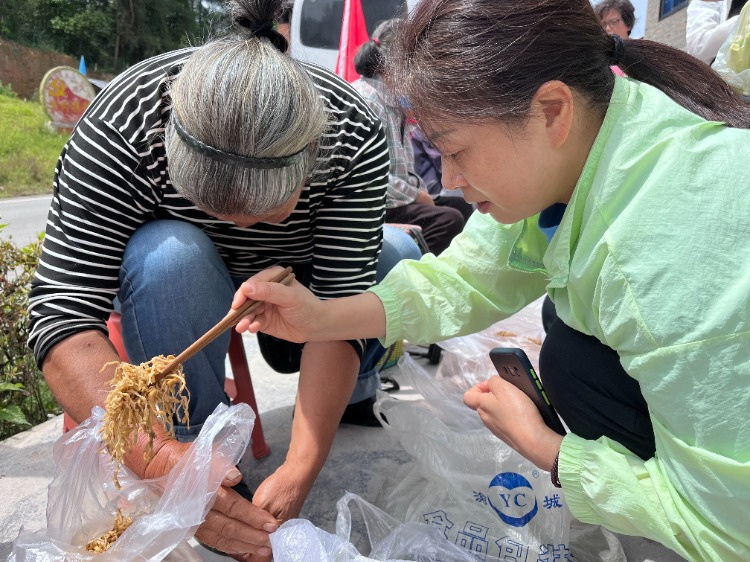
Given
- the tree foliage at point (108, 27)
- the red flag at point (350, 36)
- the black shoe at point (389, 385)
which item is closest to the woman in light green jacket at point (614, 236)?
the black shoe at point (389, 385)

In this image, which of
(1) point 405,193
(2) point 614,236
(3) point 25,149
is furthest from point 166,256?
(3) point 25,149

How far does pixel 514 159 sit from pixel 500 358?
45 cm

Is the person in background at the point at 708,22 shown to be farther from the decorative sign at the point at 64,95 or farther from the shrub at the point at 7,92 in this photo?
the shrub at the point at 7,92

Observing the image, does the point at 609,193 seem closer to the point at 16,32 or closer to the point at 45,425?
the point at 45,425

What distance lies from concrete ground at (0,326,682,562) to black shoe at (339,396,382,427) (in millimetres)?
26

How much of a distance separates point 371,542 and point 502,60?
3.11 feet

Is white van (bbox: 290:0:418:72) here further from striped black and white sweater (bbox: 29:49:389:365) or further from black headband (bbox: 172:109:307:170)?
black headband (bbox: 172:109:307:170)

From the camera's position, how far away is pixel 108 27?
28.0m

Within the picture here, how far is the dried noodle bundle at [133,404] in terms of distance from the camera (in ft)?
3.77

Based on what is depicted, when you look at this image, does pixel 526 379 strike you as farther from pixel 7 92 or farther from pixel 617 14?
pixel 7 92

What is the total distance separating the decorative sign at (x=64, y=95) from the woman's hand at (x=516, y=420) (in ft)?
52.4

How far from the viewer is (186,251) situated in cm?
143

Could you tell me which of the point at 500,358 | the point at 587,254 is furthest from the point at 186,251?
the point at 587,254

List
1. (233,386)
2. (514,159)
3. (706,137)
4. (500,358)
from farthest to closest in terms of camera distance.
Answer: (233,386)
(500,358)
(514,159)
(706,137)
